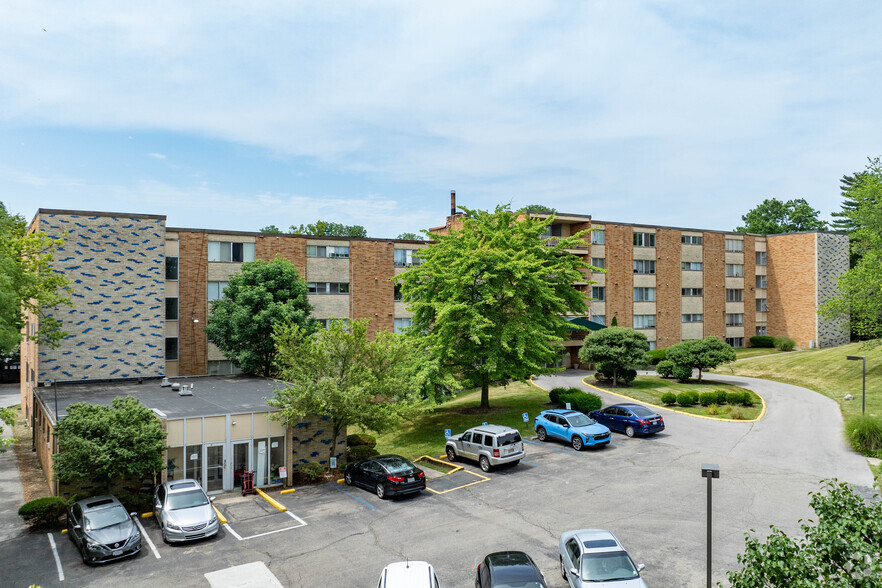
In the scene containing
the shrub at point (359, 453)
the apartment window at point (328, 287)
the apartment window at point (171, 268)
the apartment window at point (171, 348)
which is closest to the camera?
the shrub at point (359, 453)

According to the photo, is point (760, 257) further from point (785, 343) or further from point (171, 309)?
point (171, 309)

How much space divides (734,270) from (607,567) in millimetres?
59808

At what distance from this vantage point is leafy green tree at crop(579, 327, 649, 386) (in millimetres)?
44156

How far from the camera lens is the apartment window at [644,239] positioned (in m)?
59.8

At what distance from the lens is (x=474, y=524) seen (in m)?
20.1

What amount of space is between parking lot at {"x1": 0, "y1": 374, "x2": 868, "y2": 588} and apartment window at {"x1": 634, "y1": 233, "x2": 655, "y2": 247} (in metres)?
35.4

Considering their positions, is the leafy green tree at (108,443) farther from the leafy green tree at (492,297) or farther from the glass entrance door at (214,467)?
the leafy green tree at (492,297)

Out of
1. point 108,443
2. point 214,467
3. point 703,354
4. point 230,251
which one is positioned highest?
point 230,251

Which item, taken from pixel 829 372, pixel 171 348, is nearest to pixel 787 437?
pixel 829 372

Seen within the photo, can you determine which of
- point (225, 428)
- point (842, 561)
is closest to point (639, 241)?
point (225, 428)

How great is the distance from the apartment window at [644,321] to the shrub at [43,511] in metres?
50.7

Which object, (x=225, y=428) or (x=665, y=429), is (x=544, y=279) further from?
(x=225, y=428)

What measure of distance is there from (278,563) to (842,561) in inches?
597

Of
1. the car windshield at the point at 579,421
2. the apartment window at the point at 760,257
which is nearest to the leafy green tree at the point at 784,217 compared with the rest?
the apartment window at the point at 760,257
